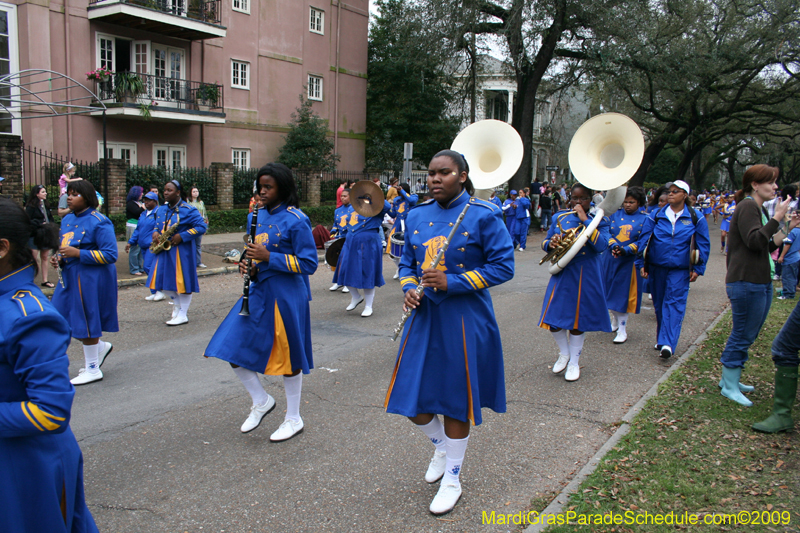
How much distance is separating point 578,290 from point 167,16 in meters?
18.0

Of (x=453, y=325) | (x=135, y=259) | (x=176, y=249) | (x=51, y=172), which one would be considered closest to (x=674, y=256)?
(x=453, y=325)

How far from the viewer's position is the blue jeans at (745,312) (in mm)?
5148

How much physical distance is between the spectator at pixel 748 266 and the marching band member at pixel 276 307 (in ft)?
11.8

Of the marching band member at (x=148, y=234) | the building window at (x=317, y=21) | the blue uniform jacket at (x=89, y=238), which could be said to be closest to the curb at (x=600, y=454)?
the blue uniform jacket at (x=89, y=238)

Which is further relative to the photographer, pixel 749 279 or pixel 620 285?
pixel 620 285

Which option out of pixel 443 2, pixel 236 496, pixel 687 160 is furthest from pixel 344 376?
pixel 687 160

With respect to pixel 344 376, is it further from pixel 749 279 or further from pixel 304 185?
pixel 304 185

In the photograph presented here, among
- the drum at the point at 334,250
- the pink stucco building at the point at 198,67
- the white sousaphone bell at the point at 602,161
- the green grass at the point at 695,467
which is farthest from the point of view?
the pink stucco building at the point at 198,67

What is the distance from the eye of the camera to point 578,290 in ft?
20.1

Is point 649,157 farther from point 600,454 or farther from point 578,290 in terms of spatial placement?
point 600,454

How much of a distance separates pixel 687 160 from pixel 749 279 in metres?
34.8

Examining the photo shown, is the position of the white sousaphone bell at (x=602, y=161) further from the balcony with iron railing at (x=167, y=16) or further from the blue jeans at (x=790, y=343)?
the balcony with iron railing at (x=167, y=16)

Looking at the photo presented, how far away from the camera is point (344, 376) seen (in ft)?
20.4

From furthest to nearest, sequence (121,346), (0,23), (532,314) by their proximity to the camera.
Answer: (0,23)
(532,314)
(121,346)
